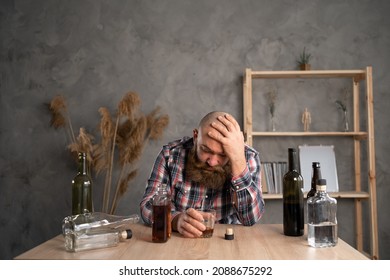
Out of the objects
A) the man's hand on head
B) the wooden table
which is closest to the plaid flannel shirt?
the man's hand on head

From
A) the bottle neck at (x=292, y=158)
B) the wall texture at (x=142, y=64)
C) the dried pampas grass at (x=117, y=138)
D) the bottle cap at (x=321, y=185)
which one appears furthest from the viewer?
the wall texture at (x=142, y=64)

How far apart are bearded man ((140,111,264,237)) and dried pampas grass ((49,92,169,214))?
1218 mm

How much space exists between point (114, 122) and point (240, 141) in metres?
1.99

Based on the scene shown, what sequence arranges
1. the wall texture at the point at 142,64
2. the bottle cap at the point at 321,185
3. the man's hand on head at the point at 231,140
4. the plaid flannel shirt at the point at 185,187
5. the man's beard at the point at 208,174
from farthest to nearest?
the wall texture at the point at 142,64
the plaid flannel shirt at the point at 185,187
the man's beard at the point at 208,174
the man's hand on head at the point at 231,140
the bottle cap at the point at 321,185

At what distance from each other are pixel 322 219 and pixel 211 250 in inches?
14.8

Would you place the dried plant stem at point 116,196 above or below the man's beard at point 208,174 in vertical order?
below

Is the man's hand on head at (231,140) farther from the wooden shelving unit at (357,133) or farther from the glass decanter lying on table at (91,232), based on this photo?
the wooden shelving unit at (357,133)

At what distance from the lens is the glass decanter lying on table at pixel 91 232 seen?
1.21 meters

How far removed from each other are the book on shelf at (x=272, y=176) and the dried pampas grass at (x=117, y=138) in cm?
92

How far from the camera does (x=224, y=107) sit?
3.49 metres

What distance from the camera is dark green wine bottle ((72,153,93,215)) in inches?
68.7

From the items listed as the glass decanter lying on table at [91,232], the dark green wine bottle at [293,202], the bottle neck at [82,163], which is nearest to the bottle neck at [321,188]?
the dark green wine bottle at [293,202]

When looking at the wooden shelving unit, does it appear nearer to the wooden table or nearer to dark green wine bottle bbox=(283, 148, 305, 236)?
dark green wine bottle bbox=(283, 148, 305, 236)

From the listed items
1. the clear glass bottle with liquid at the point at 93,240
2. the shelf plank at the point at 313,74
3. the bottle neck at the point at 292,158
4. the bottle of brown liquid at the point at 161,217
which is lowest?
the clear glass bottle with liquid at the point at 93,240
